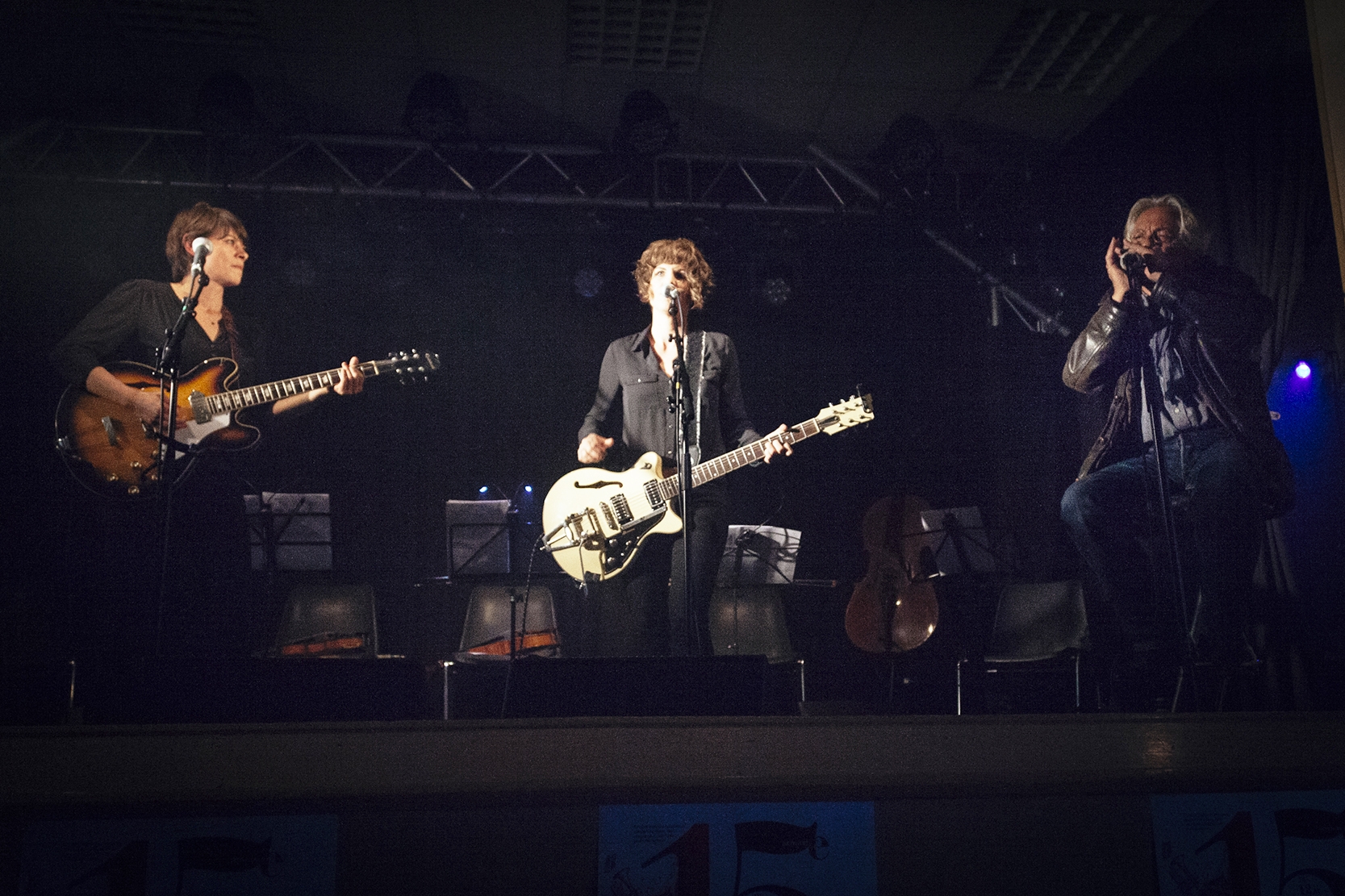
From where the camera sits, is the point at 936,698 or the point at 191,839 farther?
the point at 936,698

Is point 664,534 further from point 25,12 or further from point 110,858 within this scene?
point 25,12

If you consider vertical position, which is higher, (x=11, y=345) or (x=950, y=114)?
(x=950, y=114)

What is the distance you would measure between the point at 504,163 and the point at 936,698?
452cm

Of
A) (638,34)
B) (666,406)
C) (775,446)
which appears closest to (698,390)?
(666,406)

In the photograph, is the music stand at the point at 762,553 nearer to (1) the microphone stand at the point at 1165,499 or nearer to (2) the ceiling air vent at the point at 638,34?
(1) the microphone stand at the point at 1165,499

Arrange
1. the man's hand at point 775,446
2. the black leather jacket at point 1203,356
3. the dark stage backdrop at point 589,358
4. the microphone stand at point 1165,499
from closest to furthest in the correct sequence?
the microphone stand at point 1165,499 → the black leather jacket at point 1203,356 → the man's hand at point 775,446 → the dark stage backdrop at point 589,358

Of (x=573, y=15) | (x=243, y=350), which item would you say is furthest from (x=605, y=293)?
(x=243, y=350)

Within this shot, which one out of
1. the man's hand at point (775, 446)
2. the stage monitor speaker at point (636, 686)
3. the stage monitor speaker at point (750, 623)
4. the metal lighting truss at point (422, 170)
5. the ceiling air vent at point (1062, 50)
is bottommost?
the stage monitor speaker at point (636, 686)

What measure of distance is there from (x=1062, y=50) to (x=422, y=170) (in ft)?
13.1

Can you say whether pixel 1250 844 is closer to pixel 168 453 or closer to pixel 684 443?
pixel 684 443

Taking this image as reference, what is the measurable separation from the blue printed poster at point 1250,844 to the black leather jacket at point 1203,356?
2.50 metres

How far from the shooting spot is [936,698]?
19.2 ft

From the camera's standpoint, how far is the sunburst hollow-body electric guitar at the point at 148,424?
4.29 metres

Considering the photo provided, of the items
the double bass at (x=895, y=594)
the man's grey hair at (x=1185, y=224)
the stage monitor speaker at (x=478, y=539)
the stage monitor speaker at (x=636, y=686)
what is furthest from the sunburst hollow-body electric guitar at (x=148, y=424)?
the man's grey hair at (x=1185, y=224)
